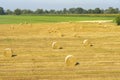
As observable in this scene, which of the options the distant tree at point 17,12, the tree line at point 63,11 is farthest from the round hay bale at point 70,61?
the distant tree at point 17,12

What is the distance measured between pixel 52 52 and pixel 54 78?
7147 mm

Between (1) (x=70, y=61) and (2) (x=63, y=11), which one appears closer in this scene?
(1) (x=70, y=61)

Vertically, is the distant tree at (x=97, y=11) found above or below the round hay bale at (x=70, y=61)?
below

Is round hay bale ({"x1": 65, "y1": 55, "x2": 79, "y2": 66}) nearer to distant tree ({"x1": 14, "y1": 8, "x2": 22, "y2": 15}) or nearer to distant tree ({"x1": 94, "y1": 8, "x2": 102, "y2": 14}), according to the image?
distant tree ({"x1": 94, "y1": 8, "x2": 102, "y2": 14})

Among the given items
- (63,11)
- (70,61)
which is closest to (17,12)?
(63,11)

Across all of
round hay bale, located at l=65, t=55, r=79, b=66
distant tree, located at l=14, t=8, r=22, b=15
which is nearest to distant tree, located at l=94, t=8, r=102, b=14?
distant tree, located at l=14, t=8, r=22, b=15

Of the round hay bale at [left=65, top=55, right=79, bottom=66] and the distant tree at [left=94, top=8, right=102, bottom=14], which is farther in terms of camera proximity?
the distant tree at [left=94, top=8, right=102, bottom=14]

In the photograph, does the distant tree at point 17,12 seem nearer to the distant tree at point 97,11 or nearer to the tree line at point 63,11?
the tree line at point 63,11

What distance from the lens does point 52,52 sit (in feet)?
69.1

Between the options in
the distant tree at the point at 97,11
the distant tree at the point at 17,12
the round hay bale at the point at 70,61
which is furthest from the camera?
the distant tree at the point at 17,12

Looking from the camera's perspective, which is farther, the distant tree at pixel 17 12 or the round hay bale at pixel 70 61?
the distant tree at pixel 17 12

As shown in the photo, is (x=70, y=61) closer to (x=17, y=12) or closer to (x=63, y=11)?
(x=17, y=12)

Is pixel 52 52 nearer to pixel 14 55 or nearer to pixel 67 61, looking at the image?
pixel 14 55

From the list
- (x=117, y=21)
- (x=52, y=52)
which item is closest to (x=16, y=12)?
(x=117, y=21)
